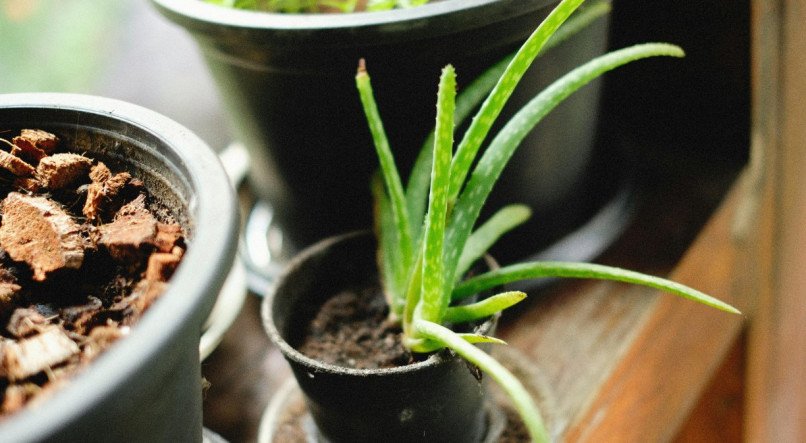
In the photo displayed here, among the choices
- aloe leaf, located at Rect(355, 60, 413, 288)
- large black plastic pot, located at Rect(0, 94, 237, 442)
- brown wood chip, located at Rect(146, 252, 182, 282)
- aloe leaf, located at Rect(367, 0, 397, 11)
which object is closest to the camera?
large black plastic pot, located at Rect(0, 94, 237, 442)

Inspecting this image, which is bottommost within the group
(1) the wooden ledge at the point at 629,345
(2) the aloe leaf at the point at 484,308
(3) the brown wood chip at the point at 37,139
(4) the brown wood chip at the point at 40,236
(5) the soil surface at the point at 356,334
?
(1) the wooden ledge at the point at 629,345

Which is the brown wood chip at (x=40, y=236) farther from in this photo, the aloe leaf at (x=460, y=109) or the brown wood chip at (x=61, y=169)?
the aloe leaf at (x=460, y=109)

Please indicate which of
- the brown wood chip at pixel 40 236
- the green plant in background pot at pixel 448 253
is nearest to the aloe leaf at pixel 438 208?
the green plant in background pot at pixel 448 253

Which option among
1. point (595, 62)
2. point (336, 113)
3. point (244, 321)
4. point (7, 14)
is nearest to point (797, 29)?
point (595, 62)

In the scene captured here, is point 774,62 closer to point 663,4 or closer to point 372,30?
point 663,4

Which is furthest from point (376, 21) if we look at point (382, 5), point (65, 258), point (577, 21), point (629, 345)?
point (629, 345)

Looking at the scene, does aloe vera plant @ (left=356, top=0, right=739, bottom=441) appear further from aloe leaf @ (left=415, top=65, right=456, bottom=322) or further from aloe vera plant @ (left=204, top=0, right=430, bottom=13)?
aloe vera plant @ (left=204, top=0, right=430, bottom=13)

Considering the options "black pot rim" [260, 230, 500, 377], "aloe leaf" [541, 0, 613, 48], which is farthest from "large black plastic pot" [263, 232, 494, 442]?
"aloe leaf" [541, 0, 613, 48]

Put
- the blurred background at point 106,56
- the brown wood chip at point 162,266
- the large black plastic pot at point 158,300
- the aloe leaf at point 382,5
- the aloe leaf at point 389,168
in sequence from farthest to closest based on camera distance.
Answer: the blurred background at point 106,56
the aloe leaf at point 382,5
the aloe leaf at point 389,168
the brown wood chip at point 162,266
the large black plastic pot at point 158,300
